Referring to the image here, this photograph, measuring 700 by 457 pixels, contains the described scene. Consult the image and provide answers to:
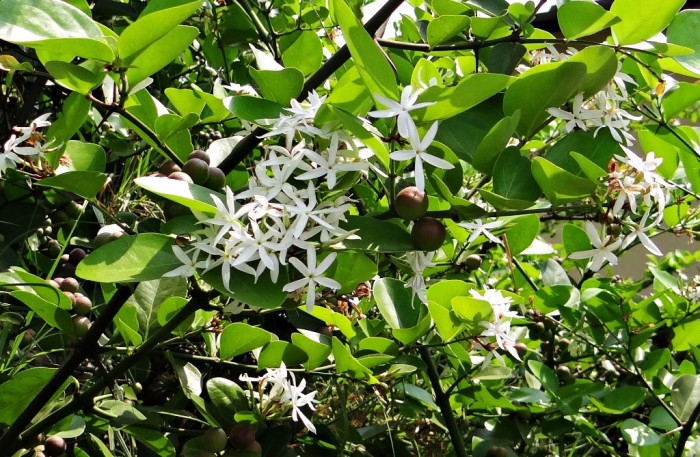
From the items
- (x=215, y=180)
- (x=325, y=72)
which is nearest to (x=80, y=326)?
(x=215, y=180)

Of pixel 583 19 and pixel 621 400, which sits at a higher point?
pixel 583 19

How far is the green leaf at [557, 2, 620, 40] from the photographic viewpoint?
23.7 inches

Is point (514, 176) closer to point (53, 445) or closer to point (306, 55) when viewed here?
point (306, 55)

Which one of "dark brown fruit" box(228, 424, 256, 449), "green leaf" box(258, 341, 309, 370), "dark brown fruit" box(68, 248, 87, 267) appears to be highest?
"green leaf" box(258, 341, 309, 370)

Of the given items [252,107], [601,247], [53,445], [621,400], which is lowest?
[621,400]

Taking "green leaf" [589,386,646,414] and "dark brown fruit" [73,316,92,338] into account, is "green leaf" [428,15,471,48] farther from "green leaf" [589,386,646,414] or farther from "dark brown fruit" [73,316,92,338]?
"green leaf" [589,386,646,414]

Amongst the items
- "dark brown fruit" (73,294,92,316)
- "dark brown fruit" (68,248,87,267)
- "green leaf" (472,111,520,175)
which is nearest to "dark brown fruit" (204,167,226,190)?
"green leaf" (472,111,520,175)

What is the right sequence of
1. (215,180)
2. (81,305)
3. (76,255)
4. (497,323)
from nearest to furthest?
(215,180) → (497,323) → (81,305) → (76,255)

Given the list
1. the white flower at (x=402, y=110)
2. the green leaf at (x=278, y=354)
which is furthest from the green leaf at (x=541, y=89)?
the green leaf at (x=278, y=354)

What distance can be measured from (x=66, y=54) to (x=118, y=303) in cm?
21

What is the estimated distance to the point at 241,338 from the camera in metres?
0.76

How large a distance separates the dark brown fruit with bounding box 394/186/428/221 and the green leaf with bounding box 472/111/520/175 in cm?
6

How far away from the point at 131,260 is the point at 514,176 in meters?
0.30

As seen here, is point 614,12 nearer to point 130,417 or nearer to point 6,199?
point 130,417
